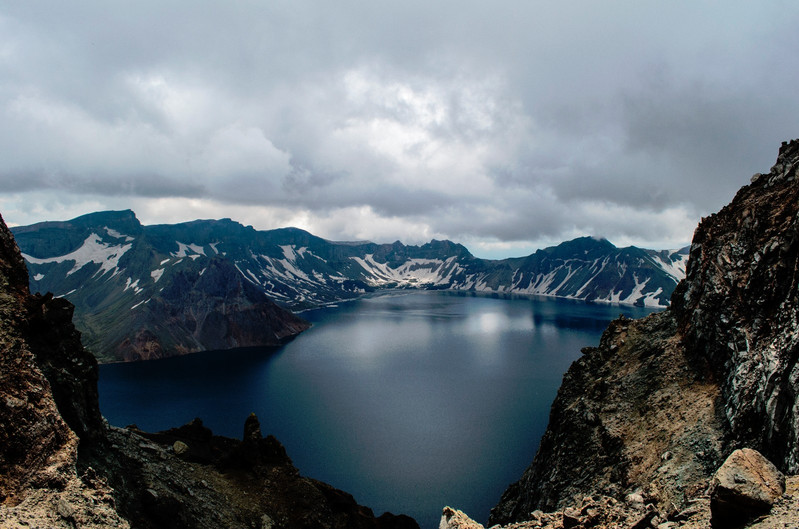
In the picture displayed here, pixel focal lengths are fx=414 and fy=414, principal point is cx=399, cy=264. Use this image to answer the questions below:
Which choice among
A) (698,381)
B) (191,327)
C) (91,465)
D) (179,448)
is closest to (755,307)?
(698,381)

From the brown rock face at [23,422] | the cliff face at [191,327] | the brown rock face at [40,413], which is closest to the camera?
the brown rock face at [40,413]

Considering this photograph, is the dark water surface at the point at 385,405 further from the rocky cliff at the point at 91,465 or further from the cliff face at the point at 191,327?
the rocky cliff at the point at 91,465

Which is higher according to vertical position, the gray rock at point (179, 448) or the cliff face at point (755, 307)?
the cliff face at point (755, 307)

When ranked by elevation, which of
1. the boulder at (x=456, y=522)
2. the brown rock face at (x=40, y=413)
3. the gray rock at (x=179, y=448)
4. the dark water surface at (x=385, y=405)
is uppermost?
the brown rock face at (x=40, y=413)

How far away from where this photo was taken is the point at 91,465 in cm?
2714

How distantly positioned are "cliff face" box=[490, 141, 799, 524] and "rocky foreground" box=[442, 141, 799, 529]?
11 cm

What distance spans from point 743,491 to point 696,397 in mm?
22634

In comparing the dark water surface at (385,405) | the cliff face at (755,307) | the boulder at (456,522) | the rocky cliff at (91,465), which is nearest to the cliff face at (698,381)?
the cliff face at (755,307)

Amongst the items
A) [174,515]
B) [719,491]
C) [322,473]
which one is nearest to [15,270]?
[174,515]

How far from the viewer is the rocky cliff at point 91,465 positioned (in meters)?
21.6

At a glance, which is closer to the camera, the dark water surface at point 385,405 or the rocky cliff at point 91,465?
the rocky cliff at point 91,465

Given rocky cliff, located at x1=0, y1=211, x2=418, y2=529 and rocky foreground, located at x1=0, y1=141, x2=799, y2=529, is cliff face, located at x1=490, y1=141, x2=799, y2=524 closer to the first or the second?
rocky foreground, located at x1=0, y1=141, x2=799, y2=529

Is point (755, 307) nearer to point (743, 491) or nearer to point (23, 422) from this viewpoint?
point (743, 491)

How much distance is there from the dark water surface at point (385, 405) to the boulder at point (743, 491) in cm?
4126
